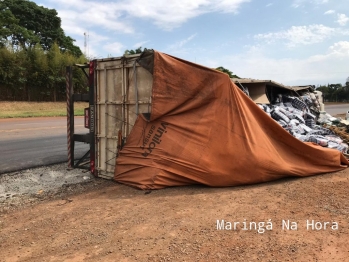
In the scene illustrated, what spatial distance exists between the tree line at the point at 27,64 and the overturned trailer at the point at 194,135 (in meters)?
20.2

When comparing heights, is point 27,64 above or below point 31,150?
above

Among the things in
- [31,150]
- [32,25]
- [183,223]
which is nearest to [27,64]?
[32,25]

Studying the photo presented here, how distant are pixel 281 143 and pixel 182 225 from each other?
2677 millimetres

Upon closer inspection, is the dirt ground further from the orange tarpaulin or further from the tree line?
the tree line

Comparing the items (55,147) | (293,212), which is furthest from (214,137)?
(55,147)

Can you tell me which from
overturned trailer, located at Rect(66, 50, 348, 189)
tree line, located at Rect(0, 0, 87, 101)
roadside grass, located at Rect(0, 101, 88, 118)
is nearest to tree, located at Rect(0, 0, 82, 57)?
tree line, located at Rect(0, 0, 87, 101)

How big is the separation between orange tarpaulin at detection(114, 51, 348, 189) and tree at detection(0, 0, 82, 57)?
34.1 m

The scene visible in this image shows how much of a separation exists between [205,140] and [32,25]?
41198mm

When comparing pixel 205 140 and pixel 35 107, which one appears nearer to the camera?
pixel 205 140

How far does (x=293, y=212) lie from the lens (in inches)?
145

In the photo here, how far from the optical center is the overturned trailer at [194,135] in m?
4.91

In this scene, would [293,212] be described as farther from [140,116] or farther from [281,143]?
[140,116]

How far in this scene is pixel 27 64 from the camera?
2947 centimetres

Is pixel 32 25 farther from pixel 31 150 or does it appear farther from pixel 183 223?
pixel 183 223
